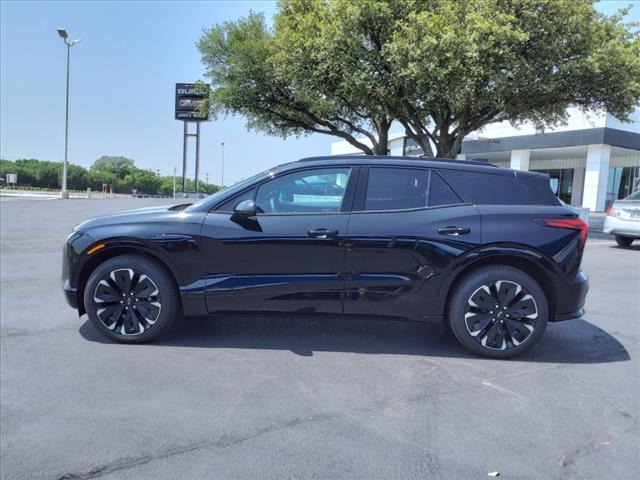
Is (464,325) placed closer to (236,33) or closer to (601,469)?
(601,469)

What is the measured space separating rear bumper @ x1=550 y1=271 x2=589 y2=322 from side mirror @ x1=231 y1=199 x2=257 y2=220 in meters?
2.73

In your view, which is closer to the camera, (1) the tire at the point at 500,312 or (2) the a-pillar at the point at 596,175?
(1) the tire at the point at 500,312

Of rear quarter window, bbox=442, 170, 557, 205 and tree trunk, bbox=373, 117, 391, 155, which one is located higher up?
tree trunk, bbox=373, 117, 391, 155

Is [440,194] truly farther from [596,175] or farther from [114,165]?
[114,165]

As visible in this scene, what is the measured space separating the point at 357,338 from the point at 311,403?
1436 mm

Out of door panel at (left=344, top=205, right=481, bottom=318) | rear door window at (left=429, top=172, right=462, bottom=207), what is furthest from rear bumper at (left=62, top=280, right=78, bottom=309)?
rear door window at (left=429, top=172, right=462, bottom=207)

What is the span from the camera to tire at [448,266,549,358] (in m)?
4.16

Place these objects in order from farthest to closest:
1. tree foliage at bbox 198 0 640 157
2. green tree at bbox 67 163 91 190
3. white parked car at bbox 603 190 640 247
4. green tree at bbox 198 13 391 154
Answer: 1. green tree at bbox 67 163 91 190
2. green tree at bbox 198 13 391 154
3. tree foliage at bbox 198 0 640 157
4. white parked car at bbox 603 190 640 247

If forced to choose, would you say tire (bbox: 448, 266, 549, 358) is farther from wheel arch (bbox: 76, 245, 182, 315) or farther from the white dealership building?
the white dealership building

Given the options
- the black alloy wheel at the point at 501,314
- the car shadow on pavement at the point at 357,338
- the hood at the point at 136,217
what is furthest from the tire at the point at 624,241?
the hood at the point at 136,217

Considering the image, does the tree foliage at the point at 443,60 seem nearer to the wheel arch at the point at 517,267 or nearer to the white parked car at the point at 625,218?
the white parked car at the point at 625,218

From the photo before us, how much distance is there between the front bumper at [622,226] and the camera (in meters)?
11.9

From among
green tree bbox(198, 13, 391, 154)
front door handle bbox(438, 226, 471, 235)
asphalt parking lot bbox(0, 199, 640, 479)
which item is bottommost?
asphalt parking lot bbox(0, 199, 640, 479)

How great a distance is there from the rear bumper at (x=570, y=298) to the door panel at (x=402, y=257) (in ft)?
2.89
